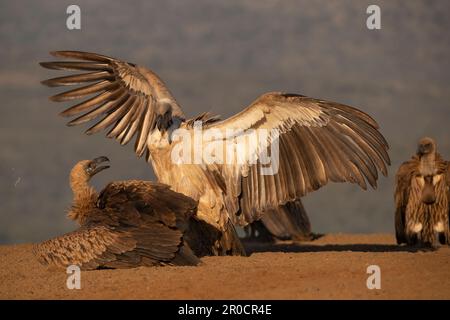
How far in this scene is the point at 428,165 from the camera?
14.9 m

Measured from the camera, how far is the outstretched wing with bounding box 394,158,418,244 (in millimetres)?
15203

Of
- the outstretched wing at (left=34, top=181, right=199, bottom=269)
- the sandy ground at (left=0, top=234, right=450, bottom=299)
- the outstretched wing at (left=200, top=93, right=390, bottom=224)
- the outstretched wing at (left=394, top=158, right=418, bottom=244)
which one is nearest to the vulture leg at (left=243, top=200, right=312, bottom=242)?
the outstretched wing at (left=394, top=158, right=418, bottom=244)

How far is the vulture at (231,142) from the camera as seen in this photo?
40.6 ft

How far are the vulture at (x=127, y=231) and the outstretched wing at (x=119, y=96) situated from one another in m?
1.10

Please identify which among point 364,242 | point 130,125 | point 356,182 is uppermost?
point 130,125

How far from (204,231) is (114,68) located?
2.41 metres

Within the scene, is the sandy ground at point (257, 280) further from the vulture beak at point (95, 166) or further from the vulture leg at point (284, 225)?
the vulture leg at point (284, 225)

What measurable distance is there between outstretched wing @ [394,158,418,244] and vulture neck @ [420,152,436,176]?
0.16 meters

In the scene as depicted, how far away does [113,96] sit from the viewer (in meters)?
12.8

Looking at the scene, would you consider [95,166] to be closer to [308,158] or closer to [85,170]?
[85,170]

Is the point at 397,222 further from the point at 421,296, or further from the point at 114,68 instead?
the point at 421,296

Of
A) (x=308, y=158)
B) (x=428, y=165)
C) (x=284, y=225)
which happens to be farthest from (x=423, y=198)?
(x=284, y=225)

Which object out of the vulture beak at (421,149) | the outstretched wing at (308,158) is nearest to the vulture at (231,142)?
the outstretched wing at (308,158)

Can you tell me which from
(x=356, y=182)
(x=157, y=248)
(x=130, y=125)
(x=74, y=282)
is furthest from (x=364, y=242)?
(x=74, y=282)
